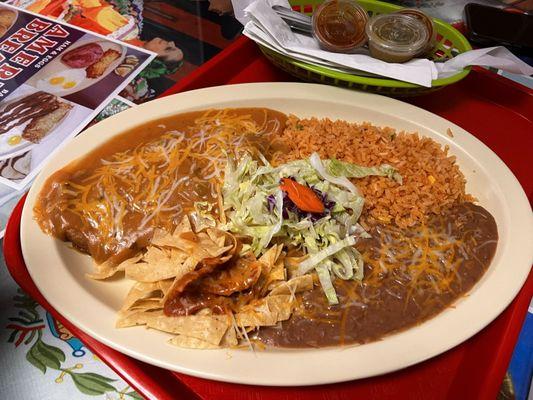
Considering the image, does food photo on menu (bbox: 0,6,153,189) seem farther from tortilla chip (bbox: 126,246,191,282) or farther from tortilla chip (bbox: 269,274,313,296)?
tortilla chip (bbox: 269,274,313,296)

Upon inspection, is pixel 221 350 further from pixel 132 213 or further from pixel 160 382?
pixel 132 213

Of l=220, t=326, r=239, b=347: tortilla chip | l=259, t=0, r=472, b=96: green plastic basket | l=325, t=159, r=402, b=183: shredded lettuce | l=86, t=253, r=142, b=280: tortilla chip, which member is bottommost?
l=220, t=326, r=239, b=347: tortilla chip

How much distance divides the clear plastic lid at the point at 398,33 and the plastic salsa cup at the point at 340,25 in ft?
0.18

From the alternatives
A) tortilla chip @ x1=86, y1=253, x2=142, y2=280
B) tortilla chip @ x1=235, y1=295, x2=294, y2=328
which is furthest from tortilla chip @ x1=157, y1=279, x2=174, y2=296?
tortilla chip @ x1=235, y1=295, x2=294, y2=328

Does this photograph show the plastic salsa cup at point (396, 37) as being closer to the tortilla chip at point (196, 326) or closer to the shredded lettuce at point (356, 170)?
A: the shredded lettuce at point (356, 170)

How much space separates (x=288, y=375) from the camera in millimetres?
1423

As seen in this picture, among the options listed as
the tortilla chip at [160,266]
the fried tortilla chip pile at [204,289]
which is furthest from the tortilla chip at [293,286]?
the tortilla chip at [160,266]

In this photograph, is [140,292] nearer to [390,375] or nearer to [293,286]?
[293,286]

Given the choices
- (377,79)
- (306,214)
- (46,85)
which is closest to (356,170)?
(306,214)

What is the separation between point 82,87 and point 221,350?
1.78m

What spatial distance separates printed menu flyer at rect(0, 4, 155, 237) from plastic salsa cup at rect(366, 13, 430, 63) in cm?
132

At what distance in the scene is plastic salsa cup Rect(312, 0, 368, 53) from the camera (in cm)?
228

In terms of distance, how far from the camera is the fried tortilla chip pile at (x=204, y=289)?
1.49 meters

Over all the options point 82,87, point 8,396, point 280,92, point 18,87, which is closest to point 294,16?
point 280,92
